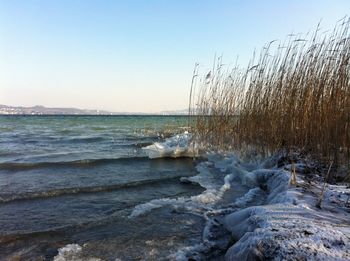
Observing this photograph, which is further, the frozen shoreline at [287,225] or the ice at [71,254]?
the ice at [71,254]

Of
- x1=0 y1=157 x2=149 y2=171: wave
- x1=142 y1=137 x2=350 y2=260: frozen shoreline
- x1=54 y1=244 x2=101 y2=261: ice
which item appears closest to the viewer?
x1=142 y1=137 x2=350 y2=260: frozen shoreline

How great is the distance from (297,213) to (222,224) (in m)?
1.12

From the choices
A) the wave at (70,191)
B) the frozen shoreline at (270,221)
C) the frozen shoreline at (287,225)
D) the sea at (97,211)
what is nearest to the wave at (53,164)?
the sea at (97,211)

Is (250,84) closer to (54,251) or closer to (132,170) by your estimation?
(132,170)

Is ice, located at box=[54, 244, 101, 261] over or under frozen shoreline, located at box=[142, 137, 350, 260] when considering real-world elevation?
under

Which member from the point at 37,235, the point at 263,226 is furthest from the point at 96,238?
the point at 263,226

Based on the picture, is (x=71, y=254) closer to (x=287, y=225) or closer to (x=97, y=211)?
(x=97, y=211)

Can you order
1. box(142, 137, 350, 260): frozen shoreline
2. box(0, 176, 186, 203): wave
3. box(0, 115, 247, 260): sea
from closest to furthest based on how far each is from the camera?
box(142, 137, 350, 260): frozen shoreline, box(0, 115, 247, 260): sea, box(0, 176, 186, 203): wave

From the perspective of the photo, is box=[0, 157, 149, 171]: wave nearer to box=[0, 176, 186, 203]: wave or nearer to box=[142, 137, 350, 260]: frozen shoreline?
box=[0, 176, 186, 203]: wave

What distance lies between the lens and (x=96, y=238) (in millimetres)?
3465

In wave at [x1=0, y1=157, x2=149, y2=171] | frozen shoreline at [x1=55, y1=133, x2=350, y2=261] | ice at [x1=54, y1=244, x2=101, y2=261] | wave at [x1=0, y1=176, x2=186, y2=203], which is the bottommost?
wave at [x1=0, y1=157, x2=149, y2=171]

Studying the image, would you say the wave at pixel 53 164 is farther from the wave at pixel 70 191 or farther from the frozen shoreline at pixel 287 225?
the frozen shoreline at pixel 287 225

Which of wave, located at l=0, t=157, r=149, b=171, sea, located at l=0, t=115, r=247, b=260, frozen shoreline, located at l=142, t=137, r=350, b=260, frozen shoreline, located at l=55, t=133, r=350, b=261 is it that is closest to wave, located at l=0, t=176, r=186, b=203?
sea, located at l=0, t=115, r=247, b=260

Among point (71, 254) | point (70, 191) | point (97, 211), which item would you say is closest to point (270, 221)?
point (71, 254)
